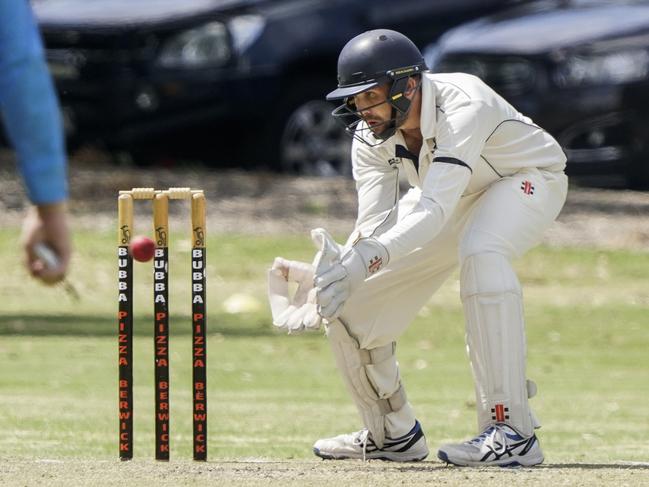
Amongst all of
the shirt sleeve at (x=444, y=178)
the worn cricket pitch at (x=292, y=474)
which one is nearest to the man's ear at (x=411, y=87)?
the shirt sleeve at (x=444, y=178)

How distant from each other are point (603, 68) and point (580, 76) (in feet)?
0.67

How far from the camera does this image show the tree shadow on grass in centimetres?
1199

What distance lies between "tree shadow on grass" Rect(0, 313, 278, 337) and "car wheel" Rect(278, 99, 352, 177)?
3.71 metres

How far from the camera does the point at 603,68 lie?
16047mm

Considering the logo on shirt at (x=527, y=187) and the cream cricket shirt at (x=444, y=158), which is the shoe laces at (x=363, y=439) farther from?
the logo on shirt at (x=527, y=187)

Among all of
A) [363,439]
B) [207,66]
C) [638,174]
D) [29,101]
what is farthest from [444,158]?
[638,174]

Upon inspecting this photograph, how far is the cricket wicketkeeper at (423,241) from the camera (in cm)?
660

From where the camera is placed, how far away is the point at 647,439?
8008 millimetres

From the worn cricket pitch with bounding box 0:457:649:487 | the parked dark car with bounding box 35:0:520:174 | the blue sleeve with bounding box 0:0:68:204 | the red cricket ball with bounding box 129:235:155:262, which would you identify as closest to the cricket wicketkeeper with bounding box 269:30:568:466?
the worn cricket pitch with bounding box 0:457:649:487

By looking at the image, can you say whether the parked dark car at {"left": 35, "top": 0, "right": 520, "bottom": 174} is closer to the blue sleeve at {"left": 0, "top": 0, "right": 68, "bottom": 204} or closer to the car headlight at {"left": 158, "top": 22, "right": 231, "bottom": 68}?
the car headlight at {"left": 158, "top": 22, "right": 231, "bottom": 68}

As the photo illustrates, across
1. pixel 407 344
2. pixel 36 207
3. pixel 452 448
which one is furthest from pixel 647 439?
pixel 36 207

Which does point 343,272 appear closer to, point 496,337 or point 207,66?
point 496,337

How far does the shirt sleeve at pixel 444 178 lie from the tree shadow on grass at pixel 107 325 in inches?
217

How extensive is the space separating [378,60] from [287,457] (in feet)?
5.36
